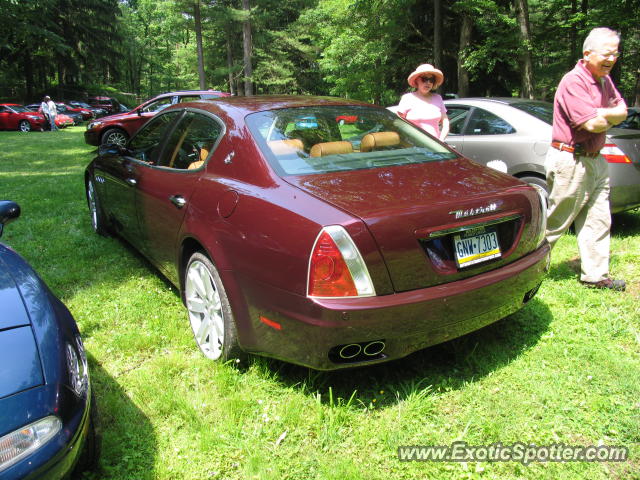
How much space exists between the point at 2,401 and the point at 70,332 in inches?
20.5

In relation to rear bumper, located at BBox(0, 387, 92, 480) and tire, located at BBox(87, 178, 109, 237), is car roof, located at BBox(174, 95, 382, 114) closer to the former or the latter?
rear bumper, located at BBox(0, 387, 92, 480)

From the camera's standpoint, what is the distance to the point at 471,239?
2.28 m

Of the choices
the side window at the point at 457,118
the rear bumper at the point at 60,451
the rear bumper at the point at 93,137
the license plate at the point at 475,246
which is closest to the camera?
the rear bumper at the point at 60,451

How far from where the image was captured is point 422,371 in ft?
8.79

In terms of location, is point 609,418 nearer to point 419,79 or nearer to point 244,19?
point 419,79

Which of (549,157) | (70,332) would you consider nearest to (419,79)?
(549,157)

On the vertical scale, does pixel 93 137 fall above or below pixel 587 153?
→ above

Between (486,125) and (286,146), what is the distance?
3.57 meters

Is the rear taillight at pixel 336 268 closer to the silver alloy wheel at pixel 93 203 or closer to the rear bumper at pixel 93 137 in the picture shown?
the silver alloy wheel at pixel 93 203

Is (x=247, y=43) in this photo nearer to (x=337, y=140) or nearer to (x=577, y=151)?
(x=577, y=151)

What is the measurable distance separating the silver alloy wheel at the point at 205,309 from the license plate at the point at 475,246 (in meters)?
1.25

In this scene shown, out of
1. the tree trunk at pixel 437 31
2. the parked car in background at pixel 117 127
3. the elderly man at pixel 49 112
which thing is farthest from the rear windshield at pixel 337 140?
the elderly man at pixel 49 112

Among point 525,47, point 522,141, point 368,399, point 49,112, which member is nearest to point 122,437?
point 368,399

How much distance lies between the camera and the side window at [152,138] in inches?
141
